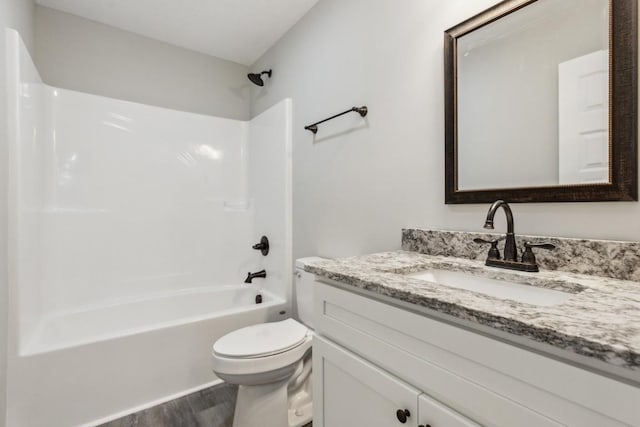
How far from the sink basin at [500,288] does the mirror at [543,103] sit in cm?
30

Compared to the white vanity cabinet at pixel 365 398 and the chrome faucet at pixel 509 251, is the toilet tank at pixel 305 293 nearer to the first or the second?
the white vanity cabinet at pixel 365 398

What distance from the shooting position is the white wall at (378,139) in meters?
1.14

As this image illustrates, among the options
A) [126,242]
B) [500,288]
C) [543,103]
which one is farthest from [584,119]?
[126,242]

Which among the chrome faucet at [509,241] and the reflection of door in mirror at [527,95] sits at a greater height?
the reflection of door in mirror at [527,95]

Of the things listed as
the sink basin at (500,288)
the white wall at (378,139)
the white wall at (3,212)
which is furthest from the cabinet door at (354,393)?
the white wall at (3,212)

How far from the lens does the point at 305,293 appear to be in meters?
1.85

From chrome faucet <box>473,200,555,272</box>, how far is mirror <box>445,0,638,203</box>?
0.13 m

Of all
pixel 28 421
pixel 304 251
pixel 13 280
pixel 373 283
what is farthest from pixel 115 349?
pixel 373 283

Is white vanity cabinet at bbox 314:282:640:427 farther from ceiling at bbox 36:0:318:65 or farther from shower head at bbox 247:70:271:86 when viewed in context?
A: shower head at bbox 247:70:271:86

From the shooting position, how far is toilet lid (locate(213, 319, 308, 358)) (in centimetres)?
139

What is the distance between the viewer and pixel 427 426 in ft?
2.25

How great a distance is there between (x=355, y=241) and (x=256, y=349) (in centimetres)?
74

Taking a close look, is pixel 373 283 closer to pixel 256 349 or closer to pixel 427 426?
pixel 427 426

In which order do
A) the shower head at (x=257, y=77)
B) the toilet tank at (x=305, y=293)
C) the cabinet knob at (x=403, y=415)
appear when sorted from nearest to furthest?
1. the cabinet knob at (x=403, y=415)
2. the toilet tank at (x=305, y=293)
3. the shower head at (x=257, y=77)
